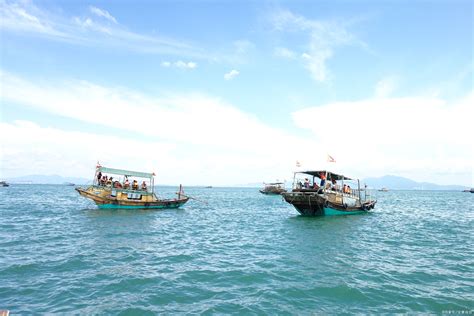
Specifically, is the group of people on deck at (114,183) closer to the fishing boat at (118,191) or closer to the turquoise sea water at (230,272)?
the fishing boat at (118,191)

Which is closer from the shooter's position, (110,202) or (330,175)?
(330,175)

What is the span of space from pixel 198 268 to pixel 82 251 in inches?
296

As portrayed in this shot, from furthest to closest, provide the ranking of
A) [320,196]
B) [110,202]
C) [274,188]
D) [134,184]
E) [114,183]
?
[274,188]
[134,184]
[114,183]
[110,202]
[320,196]

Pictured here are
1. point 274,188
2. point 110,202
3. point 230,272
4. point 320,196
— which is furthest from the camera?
point 274,188

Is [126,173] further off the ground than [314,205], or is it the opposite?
[126,173]

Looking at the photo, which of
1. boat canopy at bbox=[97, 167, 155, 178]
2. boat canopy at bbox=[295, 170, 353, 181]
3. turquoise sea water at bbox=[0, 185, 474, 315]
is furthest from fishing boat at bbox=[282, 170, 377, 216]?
boat canopy at bbox=[97, 167, 155, 178]

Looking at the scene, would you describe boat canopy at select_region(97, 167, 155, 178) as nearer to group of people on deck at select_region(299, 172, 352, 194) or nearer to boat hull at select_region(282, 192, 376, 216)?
boat hull at select_region(282, 192, 376, 216)

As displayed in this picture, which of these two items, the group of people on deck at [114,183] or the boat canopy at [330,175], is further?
the group of people on deck at [114,183]

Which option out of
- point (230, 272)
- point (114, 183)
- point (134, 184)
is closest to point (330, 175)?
point (230, 272)

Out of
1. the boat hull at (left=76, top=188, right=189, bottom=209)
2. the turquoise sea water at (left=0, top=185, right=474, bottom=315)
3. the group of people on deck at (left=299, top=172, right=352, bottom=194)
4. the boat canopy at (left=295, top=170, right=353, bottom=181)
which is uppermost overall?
the boat canopy at (left=295, top=170, right=353, bottom=181)

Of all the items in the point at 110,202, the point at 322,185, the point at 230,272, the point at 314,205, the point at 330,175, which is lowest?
the point at 230,272

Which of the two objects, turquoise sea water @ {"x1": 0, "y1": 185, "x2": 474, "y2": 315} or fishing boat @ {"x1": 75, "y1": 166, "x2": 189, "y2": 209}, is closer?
turquoise sea water @ {"x1": 0, "y1": 185, "x2": 474, "y2": 315}

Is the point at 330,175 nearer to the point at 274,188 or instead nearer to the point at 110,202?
the point at 110,202

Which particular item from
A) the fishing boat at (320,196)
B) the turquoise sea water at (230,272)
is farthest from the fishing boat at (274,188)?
the turquoise sea water at (230,272)
